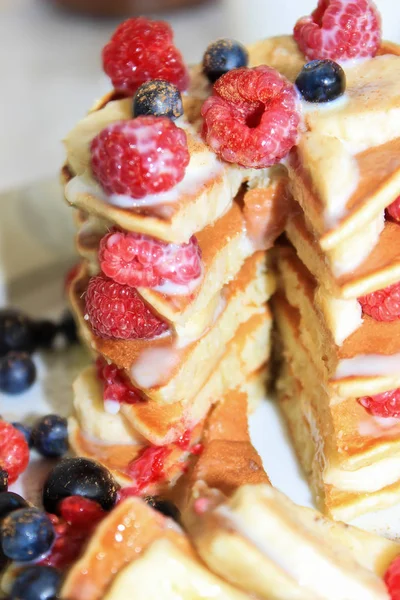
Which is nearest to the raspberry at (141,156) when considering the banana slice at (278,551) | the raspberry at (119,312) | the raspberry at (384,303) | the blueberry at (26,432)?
the raspberry at (119,312)

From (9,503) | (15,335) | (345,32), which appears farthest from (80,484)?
(345,32)

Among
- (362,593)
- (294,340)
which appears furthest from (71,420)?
(362,593)

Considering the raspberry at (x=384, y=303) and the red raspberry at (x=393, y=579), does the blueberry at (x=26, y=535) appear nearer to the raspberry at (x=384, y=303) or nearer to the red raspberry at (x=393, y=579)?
the red raspberry at (x=393, y=579)

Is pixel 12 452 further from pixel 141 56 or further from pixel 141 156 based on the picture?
pixel 141 56

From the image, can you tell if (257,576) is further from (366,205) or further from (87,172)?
(87,172)

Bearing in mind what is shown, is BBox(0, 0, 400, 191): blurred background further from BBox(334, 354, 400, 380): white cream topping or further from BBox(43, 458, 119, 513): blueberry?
BBox(334, 354, 400, 380): white cream topping
